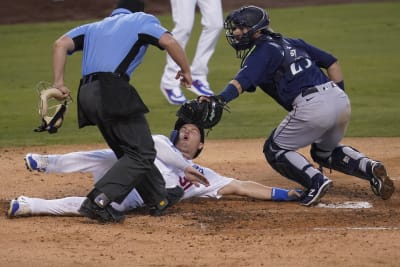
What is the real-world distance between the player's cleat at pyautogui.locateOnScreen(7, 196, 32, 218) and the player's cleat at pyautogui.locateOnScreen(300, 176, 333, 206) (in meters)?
2.11

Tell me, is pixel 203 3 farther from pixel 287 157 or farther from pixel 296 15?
pixel 296 15

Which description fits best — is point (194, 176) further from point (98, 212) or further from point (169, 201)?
point (98, 212)

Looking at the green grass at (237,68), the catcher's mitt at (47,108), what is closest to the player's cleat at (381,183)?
the catcher's mitt at (47,108)

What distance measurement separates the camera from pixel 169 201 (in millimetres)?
7617

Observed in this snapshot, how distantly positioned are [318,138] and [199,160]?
2114 mm

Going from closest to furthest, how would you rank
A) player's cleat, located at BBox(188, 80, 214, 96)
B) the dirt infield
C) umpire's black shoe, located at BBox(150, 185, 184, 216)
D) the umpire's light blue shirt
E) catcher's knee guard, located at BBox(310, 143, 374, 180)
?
the dirt infield → the umpire's light blue shirt → umpire's black shoe, located at BBox(150, 185, 184, 216) → catcher's knee guard, located at BBox(310, 143, 374, 180) → player's cleat, located at BBox(188, 80, 214, 96)

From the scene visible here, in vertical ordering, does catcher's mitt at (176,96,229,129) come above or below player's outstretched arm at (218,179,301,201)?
above

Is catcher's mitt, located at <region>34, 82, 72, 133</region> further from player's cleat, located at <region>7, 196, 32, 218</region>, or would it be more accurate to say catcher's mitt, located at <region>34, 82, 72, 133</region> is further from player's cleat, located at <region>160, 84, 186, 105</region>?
player's cleat, located at <region>160, 84, 186, 105</region>

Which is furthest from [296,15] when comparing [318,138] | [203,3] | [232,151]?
[318,138]

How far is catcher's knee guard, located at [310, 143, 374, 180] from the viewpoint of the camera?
8.08 metres

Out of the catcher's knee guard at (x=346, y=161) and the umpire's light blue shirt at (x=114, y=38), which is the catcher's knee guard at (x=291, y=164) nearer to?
the catcher's knee guard at (x=346, y=161)

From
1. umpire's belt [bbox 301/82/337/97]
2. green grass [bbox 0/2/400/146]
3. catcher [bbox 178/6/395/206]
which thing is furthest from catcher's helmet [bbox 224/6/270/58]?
green grass [bbox 0/2/400/146]

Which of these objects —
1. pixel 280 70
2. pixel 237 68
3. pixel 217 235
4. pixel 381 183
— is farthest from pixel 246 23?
pixel 237 68

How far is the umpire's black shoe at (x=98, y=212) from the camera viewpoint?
7.09 metres
